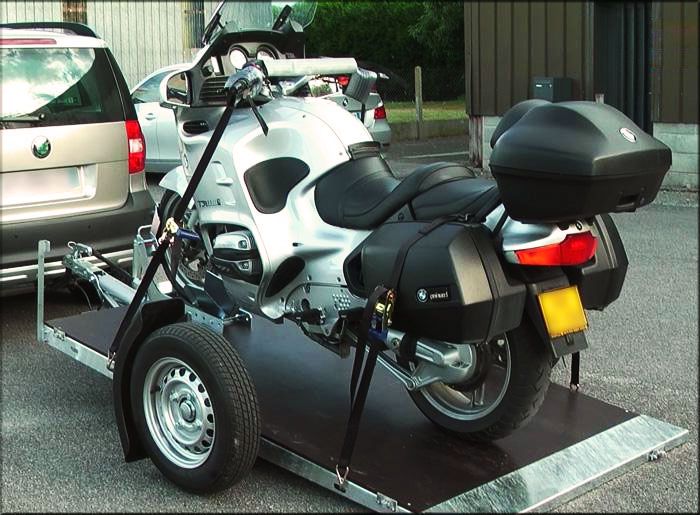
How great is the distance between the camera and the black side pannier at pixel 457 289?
3.53 metres

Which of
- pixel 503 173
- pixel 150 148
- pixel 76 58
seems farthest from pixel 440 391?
pixel 150 148

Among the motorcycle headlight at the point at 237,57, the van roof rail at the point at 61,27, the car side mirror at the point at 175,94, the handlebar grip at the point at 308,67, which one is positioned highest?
the van roof rail at the point at 61,27

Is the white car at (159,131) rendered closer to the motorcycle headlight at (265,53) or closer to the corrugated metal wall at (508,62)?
the corrugated metal wall at (508,62)

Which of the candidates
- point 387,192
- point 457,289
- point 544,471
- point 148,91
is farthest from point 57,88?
point 148,91

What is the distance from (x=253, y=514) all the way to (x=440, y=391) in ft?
3.50

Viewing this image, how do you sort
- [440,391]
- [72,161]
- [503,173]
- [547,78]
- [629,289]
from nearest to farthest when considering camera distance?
[503,173], [440,391], [72,161], [629,289], [547,78]

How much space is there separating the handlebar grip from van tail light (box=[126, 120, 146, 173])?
7.57 ft

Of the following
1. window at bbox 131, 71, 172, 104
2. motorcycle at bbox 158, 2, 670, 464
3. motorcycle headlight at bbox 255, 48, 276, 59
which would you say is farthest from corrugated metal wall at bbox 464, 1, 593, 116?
motorcycle at bbox 158, 2, 670, 464

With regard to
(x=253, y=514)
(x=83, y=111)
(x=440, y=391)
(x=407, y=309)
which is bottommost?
(x=253, y=514)

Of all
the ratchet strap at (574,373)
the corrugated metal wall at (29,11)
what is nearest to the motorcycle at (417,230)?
the ratchet strap at (574,373)

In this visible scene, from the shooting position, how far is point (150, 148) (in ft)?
45.4

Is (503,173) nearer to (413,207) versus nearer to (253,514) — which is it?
(413,207)

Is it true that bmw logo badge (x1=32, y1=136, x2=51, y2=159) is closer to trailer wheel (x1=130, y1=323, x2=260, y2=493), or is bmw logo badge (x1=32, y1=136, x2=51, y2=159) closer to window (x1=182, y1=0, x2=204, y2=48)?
trailer wheel (x1=130, y1=323, x2=260, y2=493)

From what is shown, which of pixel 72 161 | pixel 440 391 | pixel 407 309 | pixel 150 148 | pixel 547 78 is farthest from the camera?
pixel 150 148
